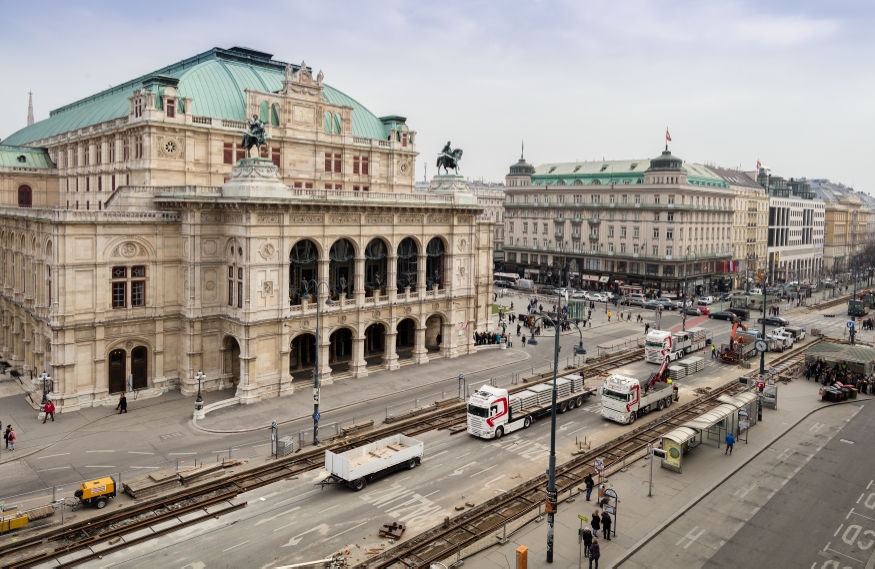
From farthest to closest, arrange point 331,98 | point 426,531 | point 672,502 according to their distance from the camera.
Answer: point 331,98
point 672,502
point 426,531

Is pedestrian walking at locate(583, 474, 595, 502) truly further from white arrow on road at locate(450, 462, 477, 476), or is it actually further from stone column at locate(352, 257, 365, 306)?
stone column at locate(352, 257, 365, 306)

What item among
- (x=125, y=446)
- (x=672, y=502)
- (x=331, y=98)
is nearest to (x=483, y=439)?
(x=672, y=502)

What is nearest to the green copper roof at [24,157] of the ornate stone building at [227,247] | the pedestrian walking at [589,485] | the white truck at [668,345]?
the ornate stone building at [227,247]

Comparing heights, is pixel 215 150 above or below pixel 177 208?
above

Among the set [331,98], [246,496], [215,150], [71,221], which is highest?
[331,98]

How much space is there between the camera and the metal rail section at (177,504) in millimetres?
29359

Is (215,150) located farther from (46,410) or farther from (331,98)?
(46,410)

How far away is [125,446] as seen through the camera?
41.5 metres

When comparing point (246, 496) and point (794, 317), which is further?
point (794, 317)

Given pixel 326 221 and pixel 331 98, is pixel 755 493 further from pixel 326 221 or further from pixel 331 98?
pixel 331 98

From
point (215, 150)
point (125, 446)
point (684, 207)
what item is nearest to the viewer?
point (125, 446)

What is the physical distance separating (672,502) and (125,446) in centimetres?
3230

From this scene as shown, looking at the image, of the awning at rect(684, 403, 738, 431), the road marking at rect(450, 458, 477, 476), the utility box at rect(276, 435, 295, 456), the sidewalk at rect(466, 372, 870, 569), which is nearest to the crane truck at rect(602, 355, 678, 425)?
the awning at rect(684, 403, 738, 431)

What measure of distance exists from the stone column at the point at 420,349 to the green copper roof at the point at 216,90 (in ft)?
75.4
